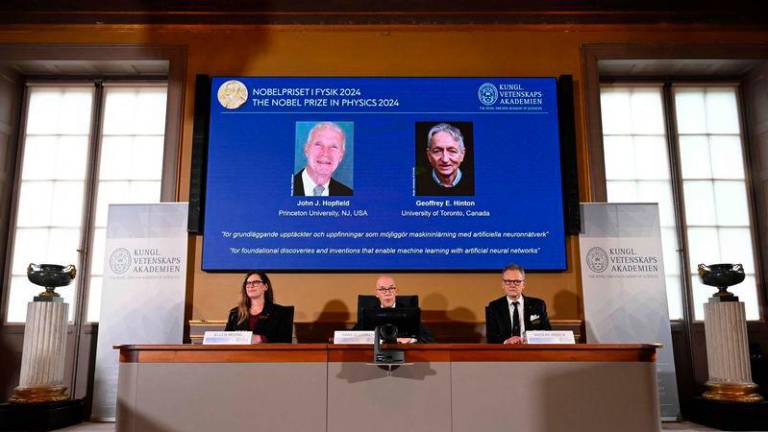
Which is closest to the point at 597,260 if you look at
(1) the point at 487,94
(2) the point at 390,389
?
(1) the point at 487,94

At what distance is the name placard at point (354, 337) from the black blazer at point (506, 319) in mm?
1245

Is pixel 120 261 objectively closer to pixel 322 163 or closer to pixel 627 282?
pixel 322 163

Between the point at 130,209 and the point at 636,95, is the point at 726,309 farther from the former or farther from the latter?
the point at 130,209

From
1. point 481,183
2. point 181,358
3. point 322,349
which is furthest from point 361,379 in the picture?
point 481,183

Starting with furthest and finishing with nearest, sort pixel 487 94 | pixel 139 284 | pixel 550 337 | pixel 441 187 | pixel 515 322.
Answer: pixel 487 94 → pixel 441 187 → pixel 139 284 → pixel 515 322 → pixel 550 337

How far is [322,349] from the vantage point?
3195mm

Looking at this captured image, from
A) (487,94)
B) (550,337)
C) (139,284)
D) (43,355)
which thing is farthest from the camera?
(487,94)

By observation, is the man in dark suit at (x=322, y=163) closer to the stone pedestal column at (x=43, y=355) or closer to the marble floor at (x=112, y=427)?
the stone pedestal column at (x=43, y=355)

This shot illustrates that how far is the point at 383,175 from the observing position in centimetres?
537

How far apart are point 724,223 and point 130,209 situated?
17.6 ft

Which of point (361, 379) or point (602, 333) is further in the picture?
point (602, 333)

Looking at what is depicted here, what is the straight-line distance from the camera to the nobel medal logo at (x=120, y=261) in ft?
17.1

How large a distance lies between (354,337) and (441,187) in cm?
220

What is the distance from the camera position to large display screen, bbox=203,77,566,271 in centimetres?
524
